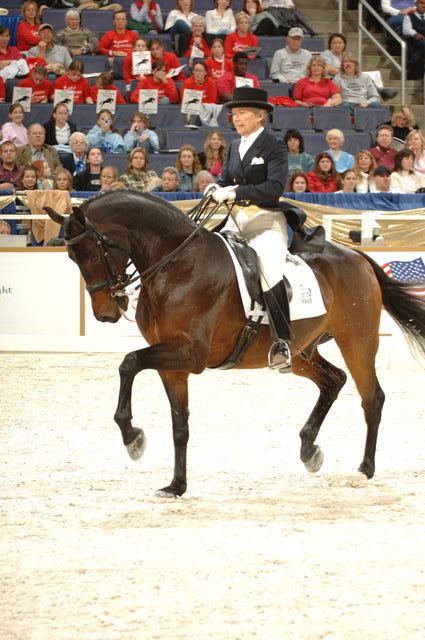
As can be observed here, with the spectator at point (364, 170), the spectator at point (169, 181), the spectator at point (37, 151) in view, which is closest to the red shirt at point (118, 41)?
the spectator at point (37, 151)

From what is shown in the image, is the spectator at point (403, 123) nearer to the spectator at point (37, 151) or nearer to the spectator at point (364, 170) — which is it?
the spectator at point (364, 170)

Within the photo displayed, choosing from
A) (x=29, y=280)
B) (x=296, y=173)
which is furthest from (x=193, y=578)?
(x=296, y=173)

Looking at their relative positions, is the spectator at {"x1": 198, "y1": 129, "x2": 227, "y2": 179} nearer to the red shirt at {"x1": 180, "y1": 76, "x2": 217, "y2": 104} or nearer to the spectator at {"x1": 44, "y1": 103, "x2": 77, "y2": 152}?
the red shirt at {"x1": 180, "y1": 76, "x2": 217, "y2": 104}

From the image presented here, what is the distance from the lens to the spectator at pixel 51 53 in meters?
16.2

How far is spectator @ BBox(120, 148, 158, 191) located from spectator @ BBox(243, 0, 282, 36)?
17.5ft

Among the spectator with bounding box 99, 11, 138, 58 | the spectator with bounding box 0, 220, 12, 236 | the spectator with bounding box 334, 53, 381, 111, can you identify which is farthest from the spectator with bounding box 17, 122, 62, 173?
the spectator with bounding box 334, 53, 381, 111

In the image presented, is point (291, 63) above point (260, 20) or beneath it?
beneath

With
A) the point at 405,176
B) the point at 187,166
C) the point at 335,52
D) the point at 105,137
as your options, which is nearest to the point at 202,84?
the point at 105,137

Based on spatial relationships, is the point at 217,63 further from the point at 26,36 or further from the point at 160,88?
the point at 26,36

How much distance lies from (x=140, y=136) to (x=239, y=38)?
3298mm

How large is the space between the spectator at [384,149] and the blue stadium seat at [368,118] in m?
1.41

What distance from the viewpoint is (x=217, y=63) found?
16797 millimetres

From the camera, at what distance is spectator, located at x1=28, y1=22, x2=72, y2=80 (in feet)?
53.3

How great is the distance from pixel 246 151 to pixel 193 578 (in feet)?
9.62
